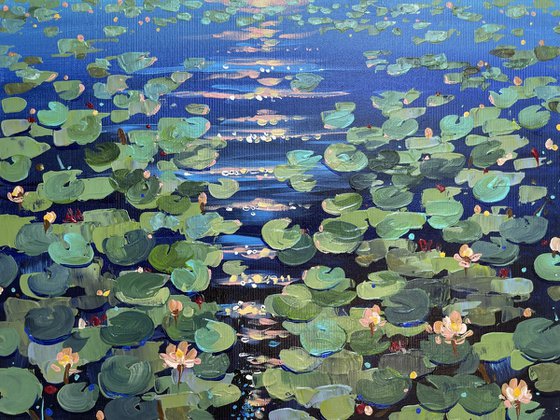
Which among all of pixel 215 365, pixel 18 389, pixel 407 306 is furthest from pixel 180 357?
pixel 407 306

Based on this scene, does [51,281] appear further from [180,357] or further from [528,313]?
[528,313]

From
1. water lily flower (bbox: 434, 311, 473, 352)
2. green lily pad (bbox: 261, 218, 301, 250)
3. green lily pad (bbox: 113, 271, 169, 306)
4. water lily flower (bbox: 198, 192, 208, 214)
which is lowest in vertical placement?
water lily flower (bbox: 434, 311, 473, 352)

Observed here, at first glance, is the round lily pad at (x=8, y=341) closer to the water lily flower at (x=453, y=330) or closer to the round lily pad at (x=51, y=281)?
the round lily pad at (x=51, y=281)

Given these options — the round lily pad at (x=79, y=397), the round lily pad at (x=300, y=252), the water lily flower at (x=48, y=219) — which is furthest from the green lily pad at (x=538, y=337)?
the water lily flower at (x=48, y=219)

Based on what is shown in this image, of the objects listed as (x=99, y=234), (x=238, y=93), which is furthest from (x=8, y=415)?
(x=238, y=93)

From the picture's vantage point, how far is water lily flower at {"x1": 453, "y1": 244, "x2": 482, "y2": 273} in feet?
3.60

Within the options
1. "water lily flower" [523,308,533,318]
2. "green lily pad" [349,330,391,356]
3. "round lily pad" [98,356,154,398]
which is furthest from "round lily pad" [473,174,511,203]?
"round lily pad" [98,356,154,398]

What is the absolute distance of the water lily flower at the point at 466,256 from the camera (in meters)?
1.10

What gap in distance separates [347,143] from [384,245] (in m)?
0.27

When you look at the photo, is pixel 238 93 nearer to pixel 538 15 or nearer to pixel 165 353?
pixel 165 353

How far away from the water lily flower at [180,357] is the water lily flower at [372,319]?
417 mm

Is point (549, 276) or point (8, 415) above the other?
point (549, 276)

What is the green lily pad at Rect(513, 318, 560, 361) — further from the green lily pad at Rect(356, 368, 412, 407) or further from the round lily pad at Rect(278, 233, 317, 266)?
the round lily pad at Rect(278, 233, 317, 266)

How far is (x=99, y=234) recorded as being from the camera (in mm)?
1104
